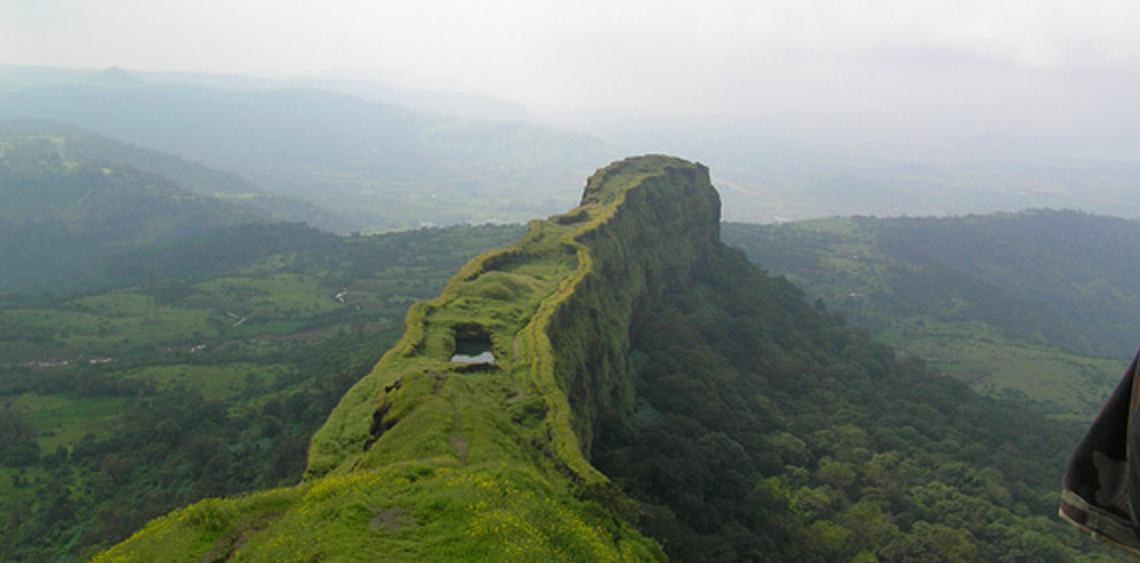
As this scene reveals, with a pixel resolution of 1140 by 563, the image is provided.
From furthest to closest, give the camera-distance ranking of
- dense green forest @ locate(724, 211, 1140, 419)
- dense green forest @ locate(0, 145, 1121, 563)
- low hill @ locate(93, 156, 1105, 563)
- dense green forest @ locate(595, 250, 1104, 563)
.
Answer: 1. dense green forest @ locate(724, 211, 1140, 419)
2. dense green forest @ locate(0, 145, 1121, 563)
3. dense green forest @ locate(595, 250, 1104, 563)
4. low hill @ locate(93, 156, 1105, 563)

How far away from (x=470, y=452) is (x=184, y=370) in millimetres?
85389

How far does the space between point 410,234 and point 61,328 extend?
8606 centimetres

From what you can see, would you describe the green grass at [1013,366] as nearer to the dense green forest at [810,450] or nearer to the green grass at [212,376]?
the dense green forest at [810,450]

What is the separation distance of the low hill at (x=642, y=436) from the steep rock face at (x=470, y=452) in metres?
0.09

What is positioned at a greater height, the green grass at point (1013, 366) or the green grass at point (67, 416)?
the green grass at point (1013, 366)

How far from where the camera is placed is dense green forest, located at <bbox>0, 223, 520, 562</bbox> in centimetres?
5234

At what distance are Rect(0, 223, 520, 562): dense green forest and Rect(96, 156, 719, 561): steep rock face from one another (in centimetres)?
1962

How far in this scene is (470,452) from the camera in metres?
20.9

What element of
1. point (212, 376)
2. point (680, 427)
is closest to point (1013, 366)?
point (680, 427)

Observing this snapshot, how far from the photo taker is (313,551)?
14117 millimetres

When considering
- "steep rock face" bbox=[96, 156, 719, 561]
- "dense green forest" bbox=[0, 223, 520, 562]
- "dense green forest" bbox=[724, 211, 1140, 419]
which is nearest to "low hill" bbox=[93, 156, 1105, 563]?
"steep rock face" bbox=[96, 156, 719, 561]

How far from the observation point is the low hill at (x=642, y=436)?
16.4m

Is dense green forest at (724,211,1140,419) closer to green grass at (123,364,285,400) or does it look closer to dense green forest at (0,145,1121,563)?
dense green forest at (0,145,1121,563)

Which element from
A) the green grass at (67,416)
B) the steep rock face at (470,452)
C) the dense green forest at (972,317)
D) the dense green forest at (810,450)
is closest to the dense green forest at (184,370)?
the green grass at (67,416)
